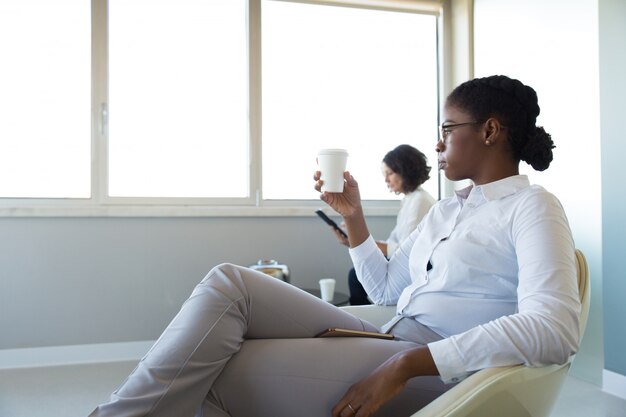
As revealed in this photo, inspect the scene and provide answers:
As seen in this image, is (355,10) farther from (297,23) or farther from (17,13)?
(17,13)

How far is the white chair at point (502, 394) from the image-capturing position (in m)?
0.92

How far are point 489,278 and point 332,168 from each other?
20.7 inches

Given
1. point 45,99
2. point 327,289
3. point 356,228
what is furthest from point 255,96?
point 356,228

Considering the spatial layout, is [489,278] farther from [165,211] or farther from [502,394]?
[165,211]

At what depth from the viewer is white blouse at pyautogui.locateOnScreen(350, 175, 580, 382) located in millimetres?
972

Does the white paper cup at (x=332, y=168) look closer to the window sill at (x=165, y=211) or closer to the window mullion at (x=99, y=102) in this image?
the window sill at (x=165, y=211)

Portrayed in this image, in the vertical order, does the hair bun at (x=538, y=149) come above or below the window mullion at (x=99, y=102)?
below

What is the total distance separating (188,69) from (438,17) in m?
1.85

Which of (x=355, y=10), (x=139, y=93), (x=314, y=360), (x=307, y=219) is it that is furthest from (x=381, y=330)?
(x=355, y=10)

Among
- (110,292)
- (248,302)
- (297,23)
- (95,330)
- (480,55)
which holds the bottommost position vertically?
(95,330)

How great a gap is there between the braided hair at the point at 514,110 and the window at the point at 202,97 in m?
2.29

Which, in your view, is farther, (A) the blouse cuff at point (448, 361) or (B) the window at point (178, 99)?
(B) the window at point (178, 99)

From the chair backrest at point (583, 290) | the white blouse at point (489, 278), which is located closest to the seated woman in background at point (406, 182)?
the white blouse at point (489, 278)

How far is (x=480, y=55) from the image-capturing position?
3.48 meters
